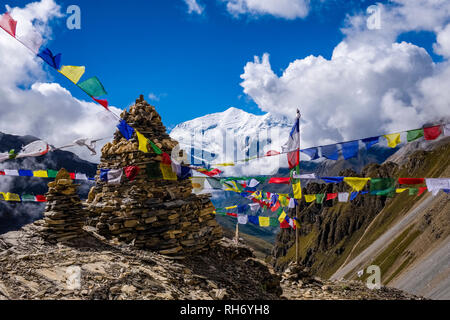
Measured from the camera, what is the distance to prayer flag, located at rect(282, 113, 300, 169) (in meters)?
18.0

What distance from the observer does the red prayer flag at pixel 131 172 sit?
15.1 m

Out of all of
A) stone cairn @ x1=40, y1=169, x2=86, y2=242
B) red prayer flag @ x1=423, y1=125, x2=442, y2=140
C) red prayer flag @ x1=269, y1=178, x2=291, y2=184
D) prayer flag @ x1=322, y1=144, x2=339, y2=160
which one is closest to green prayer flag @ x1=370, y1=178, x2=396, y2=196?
prayer flag @ x1=322, y1=144, x2=339, y2=160

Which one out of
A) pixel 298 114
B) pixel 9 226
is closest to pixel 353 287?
pixel 298 114

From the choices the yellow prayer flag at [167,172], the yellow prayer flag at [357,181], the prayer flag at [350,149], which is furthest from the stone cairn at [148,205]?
the prayer flag at [350,149]

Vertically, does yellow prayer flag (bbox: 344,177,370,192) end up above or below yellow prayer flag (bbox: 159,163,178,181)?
below

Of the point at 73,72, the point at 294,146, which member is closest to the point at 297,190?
the point at 294,146

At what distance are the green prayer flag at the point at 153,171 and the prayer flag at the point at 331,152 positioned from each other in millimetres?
8306

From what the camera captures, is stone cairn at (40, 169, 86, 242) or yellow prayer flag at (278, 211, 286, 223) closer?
stone cairn at (40, 169, 86, 242)

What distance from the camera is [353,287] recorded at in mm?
19609

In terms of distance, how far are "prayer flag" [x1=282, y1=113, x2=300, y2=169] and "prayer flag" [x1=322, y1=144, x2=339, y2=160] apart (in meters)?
1.80

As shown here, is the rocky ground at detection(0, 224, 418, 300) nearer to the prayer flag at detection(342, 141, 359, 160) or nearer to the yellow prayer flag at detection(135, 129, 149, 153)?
the yellow prayer flag at detection(135, 129, 149, 153)
